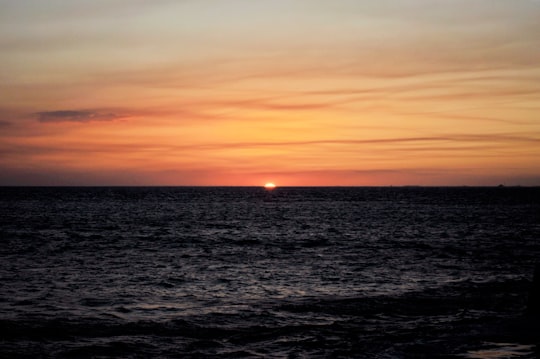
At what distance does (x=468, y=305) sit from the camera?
77.2ft

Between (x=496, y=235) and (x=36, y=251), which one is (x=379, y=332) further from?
(x=496, y=235)

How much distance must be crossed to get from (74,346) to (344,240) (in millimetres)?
39352

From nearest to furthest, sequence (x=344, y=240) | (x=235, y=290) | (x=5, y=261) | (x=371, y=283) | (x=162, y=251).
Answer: (x=235, y=290) → (x=371, y=283) → (x=5, y=261) → (x=162, y=251) → (x=344, y=240)

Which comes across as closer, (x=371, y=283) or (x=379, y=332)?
(x=379, y=332)

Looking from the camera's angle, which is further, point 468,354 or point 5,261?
point 5,261

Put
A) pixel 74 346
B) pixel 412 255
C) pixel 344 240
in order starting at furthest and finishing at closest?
pixel 344 240 < pixel 412 255 < pixel 74 346

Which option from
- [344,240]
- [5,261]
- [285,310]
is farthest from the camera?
Result: [344,240]

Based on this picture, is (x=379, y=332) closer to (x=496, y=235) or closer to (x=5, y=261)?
(x=5, y=261)

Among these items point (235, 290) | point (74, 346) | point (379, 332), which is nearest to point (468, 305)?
point (379, 332)

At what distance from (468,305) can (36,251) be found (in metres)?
30.6

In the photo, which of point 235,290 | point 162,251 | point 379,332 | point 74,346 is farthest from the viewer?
point 162,251

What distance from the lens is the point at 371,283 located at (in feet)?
95.3

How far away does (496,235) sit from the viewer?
2317 inches

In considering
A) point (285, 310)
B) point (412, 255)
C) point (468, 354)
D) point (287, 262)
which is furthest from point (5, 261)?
point (468, 354)
